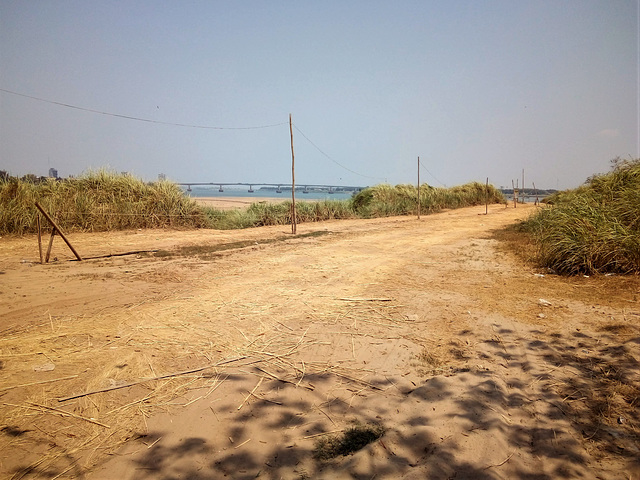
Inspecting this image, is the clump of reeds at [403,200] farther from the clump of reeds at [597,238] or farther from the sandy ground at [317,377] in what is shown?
the sandy ground at [317,377]

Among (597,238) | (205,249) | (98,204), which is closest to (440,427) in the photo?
(597,238)

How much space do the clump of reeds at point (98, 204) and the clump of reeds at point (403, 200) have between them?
11.8 meters

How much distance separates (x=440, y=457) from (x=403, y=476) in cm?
30

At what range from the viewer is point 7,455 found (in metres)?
2.29

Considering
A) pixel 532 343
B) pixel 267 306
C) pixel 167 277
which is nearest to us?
pixel 532 343

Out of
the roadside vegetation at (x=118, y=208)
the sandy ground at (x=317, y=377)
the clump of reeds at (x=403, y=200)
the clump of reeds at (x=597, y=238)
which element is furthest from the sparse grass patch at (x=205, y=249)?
the clump of reeds at (x=403, y=200)

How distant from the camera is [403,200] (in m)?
27.8

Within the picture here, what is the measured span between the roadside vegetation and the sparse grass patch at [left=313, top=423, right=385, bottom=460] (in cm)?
1415

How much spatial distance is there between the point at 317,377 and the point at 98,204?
14.7m

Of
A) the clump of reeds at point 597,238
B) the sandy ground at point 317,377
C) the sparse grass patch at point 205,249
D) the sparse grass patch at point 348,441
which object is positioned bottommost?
the sparse grass patch at point 348,441

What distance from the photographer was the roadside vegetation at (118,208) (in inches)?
519

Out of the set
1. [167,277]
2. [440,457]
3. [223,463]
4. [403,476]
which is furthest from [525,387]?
[167,277]

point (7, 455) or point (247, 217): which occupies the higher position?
point (247, 217)

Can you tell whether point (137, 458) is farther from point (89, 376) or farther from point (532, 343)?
point (532, 343)
